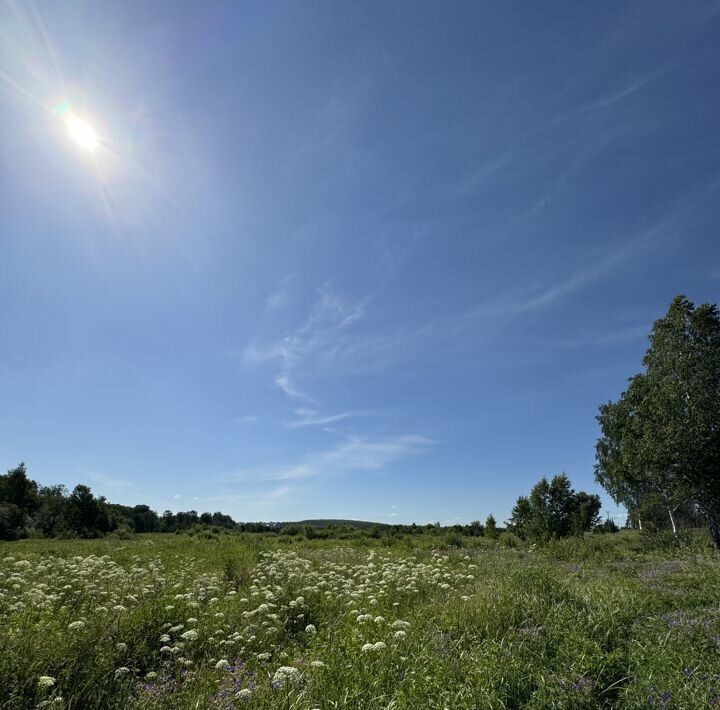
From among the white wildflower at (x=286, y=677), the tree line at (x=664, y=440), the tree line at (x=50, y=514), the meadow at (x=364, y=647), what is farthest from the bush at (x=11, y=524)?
the white wildflower at (x=286, y=677)

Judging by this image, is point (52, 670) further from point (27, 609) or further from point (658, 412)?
point (658, 412)

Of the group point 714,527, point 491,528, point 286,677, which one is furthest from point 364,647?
point 491,528

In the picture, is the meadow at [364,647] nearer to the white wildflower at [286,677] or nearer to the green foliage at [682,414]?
the white wildflower at [286,677]

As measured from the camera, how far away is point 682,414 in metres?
19.7

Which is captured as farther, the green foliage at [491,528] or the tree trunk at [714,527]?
the green foliage at [491,528]

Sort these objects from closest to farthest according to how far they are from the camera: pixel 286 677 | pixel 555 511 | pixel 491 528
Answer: pixel 286 677 → pixel 555 511 → pixel 491 528

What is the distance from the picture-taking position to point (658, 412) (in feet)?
67.3

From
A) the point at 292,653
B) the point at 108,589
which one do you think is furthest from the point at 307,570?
the point at 292,653

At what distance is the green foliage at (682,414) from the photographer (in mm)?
19375

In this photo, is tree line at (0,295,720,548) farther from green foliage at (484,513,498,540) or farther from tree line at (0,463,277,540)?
tree line at (0,463,277,540)

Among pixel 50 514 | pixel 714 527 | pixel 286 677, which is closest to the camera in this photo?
pixel 286 677

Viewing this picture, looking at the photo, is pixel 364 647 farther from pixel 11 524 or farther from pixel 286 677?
pixel 11 524

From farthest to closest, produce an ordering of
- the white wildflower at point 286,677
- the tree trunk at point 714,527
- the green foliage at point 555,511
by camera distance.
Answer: the green foliage at point 555,511 → the tree trunk at point 714,527 → the white wildflower at point 286,677

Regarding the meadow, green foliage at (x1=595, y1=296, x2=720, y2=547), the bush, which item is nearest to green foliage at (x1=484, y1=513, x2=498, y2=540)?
green foliage at (x1=595, y1=296, x2=720, y2=547)
